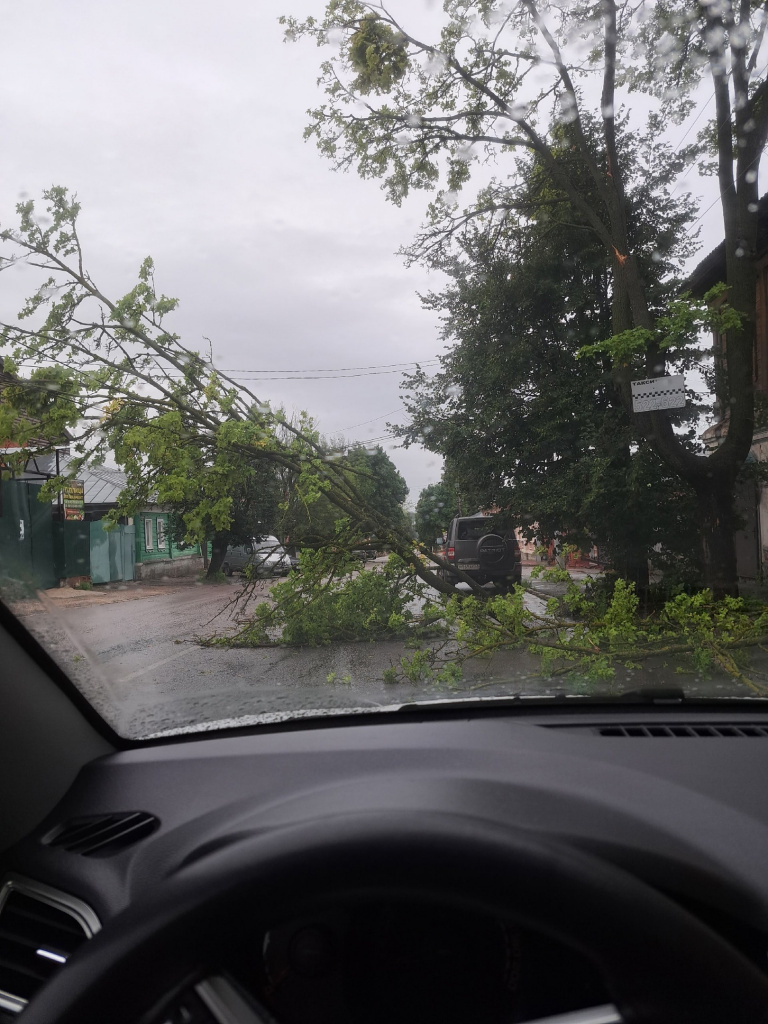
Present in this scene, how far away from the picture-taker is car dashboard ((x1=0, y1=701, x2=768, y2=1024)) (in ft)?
4.87

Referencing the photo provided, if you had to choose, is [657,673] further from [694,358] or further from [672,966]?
[672,966]

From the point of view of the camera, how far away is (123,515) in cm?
402

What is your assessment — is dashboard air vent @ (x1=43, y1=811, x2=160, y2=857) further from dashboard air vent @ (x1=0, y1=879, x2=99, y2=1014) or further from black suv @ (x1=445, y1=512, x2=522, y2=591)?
→ black suv @ (x1=445, y1=512, x2=522, y2=591)

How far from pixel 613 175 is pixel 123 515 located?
3.39m

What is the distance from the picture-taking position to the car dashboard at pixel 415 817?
1.48 meters

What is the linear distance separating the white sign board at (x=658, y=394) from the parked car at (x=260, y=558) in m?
2.10

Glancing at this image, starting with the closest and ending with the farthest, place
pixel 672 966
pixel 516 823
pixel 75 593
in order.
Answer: pixel 672 966 < pixel 516 823 < pixel 75 593

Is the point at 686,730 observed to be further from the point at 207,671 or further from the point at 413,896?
the point at 207,671

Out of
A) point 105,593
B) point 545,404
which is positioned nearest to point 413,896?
point 105,593

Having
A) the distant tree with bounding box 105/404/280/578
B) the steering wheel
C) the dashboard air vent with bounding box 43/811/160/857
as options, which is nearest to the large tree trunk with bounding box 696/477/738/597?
the distant tree with bounding box 105/404/280/578

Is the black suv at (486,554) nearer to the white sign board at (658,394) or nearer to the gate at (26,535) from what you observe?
the white sign board at (658,394)

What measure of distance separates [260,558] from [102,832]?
2.00 m

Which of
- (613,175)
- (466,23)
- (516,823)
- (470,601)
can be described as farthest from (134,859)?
(466,23)

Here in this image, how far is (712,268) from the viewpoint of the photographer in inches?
164
